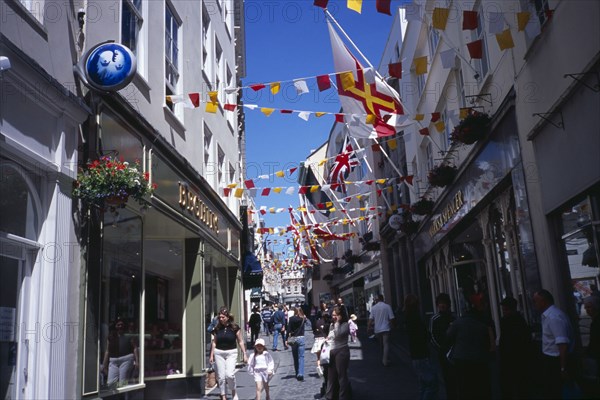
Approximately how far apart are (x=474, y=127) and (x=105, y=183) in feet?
24.7

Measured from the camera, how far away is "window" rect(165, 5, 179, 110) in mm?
12375

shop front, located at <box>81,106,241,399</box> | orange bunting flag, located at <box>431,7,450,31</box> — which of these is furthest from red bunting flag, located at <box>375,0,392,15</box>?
shop front, located at <box>81,106,241,399</box>

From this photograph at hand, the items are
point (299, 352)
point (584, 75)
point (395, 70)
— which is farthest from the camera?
point (299, 352)

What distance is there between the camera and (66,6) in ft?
24.5

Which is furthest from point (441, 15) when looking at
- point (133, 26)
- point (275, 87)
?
point (133, 26)

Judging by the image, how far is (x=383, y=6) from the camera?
8.48m

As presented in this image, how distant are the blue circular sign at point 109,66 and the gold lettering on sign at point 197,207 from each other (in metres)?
4.70

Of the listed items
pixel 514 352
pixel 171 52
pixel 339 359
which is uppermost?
pixel 171 52

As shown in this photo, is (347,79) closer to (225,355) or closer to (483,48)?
(483,48)

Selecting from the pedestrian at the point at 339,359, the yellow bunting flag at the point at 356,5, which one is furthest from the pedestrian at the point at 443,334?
the yellow bunting flag at the point at 356,5

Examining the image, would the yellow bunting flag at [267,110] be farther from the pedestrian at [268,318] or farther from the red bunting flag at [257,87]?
the pedestrian at [268,318]

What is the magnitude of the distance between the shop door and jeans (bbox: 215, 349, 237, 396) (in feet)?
16.3

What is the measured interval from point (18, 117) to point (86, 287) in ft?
7.98

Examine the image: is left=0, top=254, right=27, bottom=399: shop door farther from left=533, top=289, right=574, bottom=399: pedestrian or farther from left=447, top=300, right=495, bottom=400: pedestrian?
left=533, top=289, right=574, bottom=399: pedestrian
